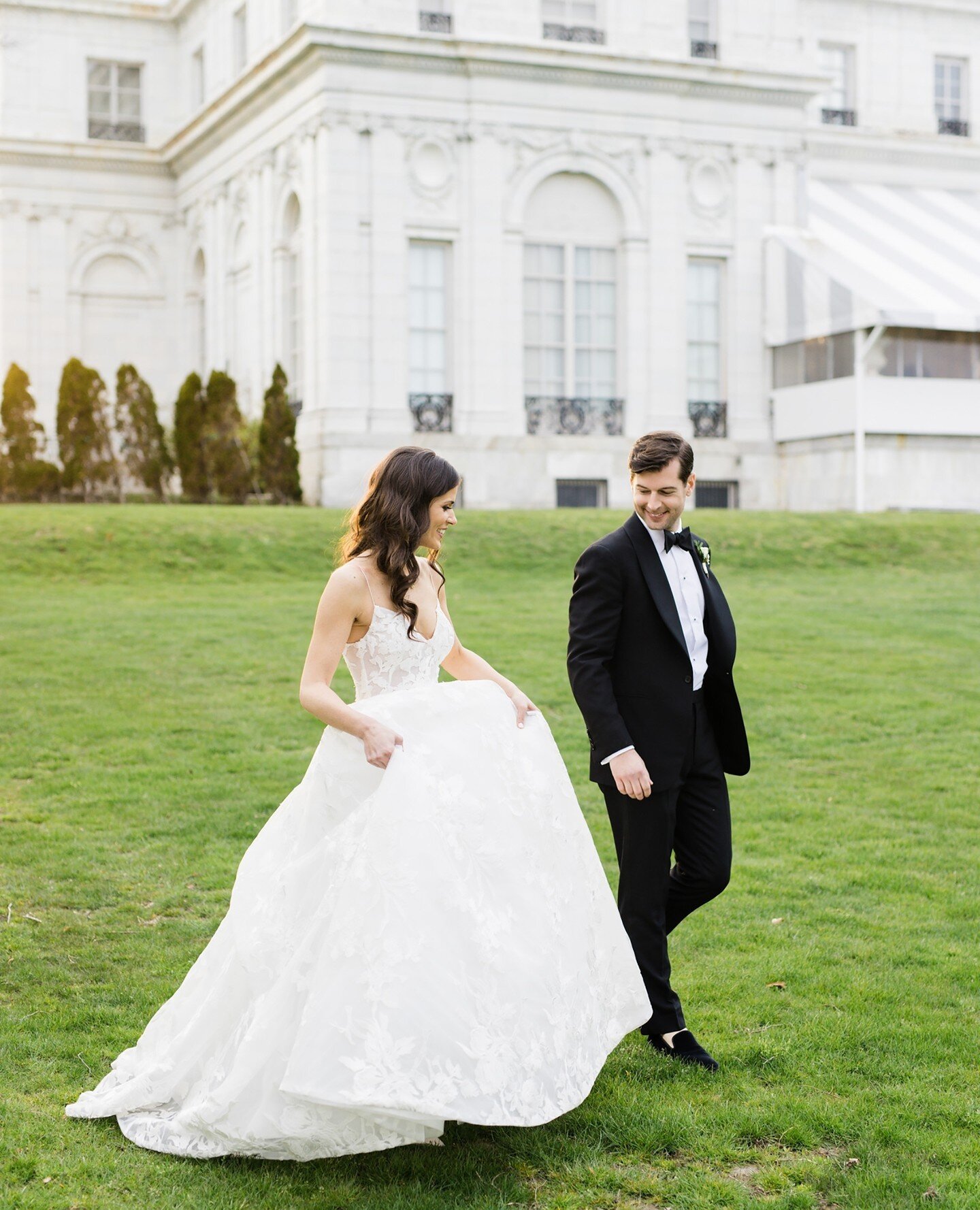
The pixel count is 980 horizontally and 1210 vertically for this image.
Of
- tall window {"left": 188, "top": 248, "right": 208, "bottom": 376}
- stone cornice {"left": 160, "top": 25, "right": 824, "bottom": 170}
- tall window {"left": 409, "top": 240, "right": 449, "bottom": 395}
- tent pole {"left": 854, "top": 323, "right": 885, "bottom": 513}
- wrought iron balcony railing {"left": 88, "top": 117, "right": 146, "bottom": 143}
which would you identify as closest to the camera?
stone cornice {"left": 160, "top": 25, "right": 824, "bottom": 170}

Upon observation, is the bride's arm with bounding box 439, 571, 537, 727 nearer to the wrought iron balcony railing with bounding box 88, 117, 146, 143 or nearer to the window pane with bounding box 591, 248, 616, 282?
the window pane with bounding box 591, 248, 616, 282

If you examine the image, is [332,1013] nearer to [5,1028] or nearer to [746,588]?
[5,1028]

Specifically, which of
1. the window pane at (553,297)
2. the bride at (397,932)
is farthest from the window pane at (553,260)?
the bride at (397,932)

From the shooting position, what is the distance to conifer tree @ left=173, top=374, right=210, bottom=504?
27000 millimetres

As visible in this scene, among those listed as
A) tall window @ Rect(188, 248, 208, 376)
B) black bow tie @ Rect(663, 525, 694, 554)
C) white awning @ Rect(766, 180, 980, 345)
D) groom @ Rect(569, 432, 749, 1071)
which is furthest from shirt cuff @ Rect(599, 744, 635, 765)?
tall window @ Rect(188, 248, 208, 376)

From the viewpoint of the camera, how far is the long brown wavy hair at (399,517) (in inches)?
182

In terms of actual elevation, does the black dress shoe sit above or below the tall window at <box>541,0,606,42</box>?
below

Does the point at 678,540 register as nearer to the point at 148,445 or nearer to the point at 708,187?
the point at 148,445

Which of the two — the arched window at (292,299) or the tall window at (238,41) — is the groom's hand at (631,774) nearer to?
the arched window at (292,299)

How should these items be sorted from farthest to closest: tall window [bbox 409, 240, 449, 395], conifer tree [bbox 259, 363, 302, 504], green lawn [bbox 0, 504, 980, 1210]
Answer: tall window [bbox 409, 240, 449, 395] → conifer tree [bbox 259, 363, 302, 504] → green lawn [bbox 0, 504, 980, 1210]

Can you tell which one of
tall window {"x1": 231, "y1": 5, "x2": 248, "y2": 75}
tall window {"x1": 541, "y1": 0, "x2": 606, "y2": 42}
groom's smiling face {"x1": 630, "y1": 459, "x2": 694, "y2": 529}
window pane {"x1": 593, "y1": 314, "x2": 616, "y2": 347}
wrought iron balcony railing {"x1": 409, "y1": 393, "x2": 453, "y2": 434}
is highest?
tall window {"x1": 231, "y1": 5, "x2": 248, "y2": 75}

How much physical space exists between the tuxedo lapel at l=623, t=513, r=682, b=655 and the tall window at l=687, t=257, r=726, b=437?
2358 centimetres

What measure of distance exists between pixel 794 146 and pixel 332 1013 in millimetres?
27274

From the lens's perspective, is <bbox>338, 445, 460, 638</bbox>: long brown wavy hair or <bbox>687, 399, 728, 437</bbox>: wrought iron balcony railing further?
<bbox>687, 399, 728, 437</bbox>: wrought iron balcony railing
